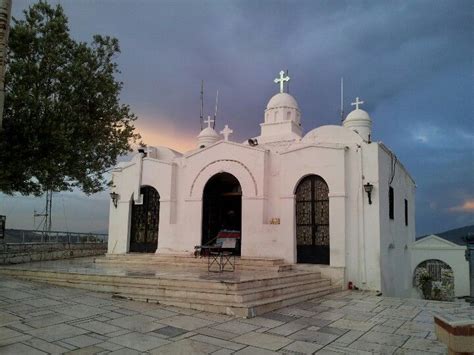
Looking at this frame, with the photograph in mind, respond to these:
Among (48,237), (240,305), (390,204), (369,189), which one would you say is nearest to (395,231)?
(390,204)

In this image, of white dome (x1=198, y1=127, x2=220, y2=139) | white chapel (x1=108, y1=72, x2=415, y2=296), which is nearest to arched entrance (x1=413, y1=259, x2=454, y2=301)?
white chapel (x1=108, y1=72, x2=415, y2=296)

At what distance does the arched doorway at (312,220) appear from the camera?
520 inches

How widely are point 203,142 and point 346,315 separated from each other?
14.0 m

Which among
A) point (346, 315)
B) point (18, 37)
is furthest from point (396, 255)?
point (18, 37)

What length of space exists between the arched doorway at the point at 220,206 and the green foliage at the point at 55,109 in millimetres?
5744

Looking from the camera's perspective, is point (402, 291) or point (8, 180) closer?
point (8, 180)

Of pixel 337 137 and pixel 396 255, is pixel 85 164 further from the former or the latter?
pixel 396 255

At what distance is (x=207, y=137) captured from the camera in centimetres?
2091

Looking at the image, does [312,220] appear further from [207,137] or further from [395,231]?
[207,137]

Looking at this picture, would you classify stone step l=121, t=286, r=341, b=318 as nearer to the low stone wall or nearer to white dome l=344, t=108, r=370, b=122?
the low stone wall

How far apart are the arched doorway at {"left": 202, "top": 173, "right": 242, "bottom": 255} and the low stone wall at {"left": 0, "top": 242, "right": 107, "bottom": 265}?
708cm

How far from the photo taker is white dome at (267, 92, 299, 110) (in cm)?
1847

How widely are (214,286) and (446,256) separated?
1694 centimetres

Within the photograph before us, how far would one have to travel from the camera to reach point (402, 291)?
1636 cm
